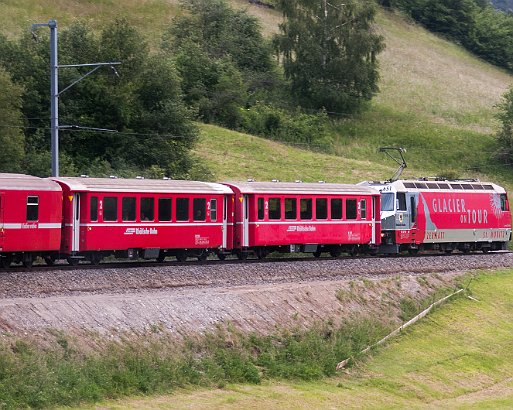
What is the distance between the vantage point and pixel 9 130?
40.4m

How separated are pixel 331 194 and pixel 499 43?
86032mm

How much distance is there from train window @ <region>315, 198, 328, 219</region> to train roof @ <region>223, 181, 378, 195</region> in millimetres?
283

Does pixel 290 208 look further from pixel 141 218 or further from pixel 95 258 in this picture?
pixel 95 258

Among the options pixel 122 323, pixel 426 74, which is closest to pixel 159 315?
pixel 122 323

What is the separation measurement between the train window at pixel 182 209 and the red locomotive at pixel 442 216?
1033cm

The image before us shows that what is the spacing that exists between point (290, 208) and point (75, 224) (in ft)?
29.1

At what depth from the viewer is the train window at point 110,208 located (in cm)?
3100

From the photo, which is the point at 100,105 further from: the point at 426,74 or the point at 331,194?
the point at 426,74

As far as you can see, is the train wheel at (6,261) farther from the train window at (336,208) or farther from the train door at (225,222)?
the train window at (336,208)

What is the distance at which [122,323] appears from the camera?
21.2 metres

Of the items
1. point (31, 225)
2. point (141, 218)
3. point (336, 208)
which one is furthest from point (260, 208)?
point (31, 225)

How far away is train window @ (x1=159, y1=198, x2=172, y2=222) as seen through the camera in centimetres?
3266

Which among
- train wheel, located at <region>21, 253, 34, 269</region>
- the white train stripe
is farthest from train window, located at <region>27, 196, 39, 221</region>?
train wheel, located at <region>21, 253, 34, 269</region>

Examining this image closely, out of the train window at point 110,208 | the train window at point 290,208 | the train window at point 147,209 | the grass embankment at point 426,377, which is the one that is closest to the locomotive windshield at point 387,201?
the train window at point 290,208
